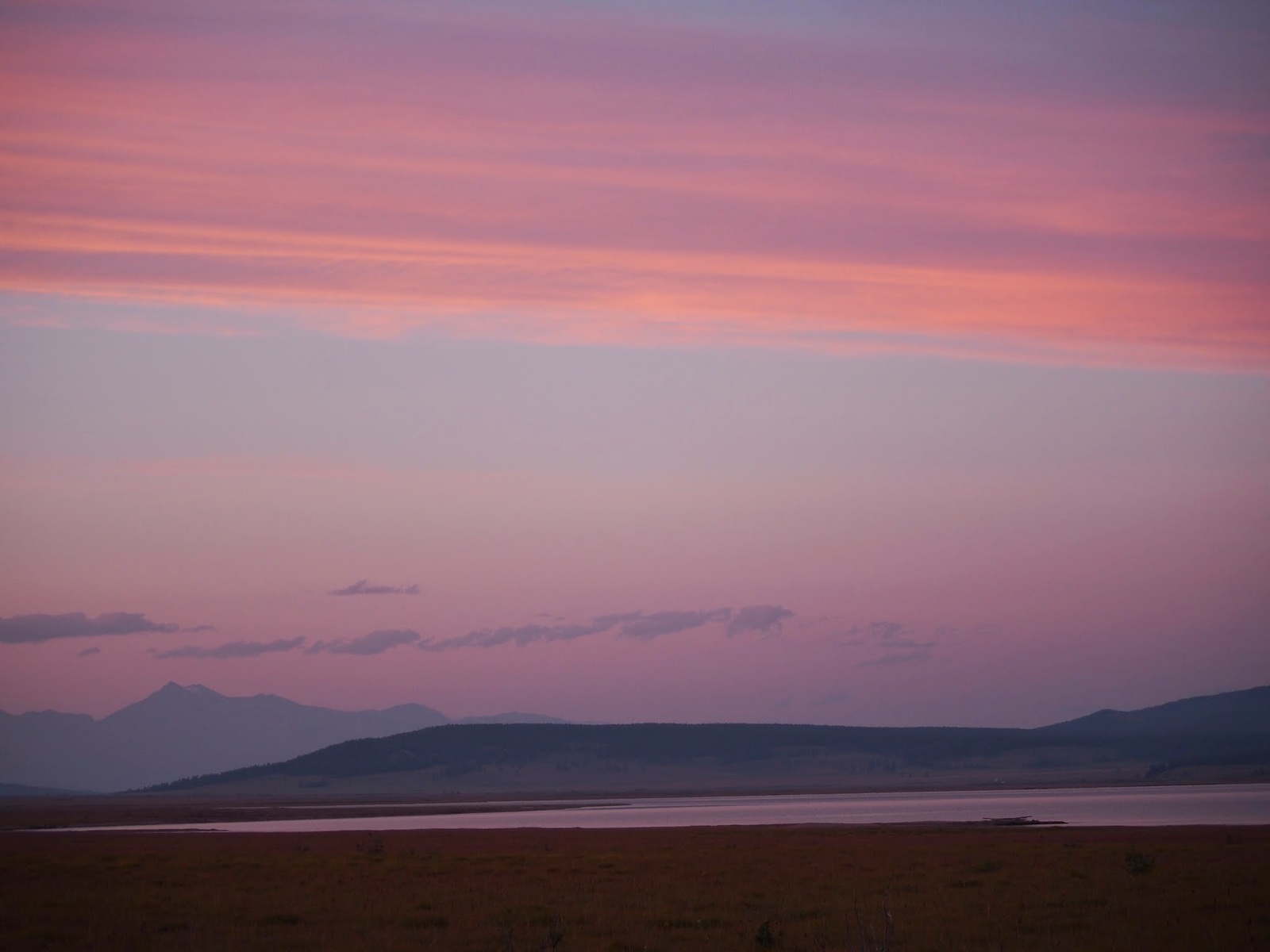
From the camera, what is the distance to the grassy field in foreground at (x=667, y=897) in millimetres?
25859

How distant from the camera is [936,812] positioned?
86.5 metres

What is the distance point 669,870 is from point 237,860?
14951mm

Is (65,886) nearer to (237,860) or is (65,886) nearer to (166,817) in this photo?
(237,860)

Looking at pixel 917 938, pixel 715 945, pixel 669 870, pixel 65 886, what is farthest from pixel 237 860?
pixel 917 938

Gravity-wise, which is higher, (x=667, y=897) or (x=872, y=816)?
(x=872, y=816)

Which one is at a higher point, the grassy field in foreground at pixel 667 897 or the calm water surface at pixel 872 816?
the calm water surface at pixel 872 816

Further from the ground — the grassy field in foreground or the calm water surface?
the calm water surface

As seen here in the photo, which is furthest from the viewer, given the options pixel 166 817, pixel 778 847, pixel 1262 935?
pixel 166 817

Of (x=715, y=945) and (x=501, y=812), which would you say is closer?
(x=715, y=945)

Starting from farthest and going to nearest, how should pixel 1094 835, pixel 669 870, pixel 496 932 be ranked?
pixel 1094 835 → pixel 669 870 → pixel 496 932

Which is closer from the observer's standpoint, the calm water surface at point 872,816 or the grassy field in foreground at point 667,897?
the grassy field in foreground at point 667,897

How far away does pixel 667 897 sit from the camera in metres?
32.0

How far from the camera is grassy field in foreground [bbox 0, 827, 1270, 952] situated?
25.9 m

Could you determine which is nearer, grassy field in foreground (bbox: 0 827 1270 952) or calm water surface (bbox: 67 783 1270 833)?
grassy field in foreground (bbox: 0 827 1270 952)
